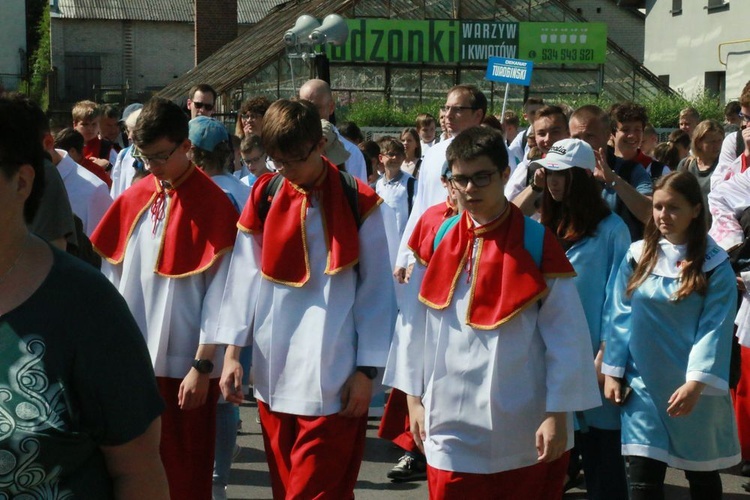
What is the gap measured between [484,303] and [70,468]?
6.58 ft

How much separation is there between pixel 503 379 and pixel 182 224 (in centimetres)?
166

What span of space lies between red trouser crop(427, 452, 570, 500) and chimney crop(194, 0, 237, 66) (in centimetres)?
3997

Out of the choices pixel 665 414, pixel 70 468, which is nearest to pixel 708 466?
pixel 665 414

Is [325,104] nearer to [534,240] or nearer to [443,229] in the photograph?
[443,229]

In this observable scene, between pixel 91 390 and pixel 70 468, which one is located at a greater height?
pixel 91 390

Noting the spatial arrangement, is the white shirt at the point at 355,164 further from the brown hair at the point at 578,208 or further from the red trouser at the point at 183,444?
the red trouser at the point at 183,444

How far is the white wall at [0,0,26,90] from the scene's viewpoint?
5559cm

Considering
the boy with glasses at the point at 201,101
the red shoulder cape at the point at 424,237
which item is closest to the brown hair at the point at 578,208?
the red shoulder cape at the point at 424,237

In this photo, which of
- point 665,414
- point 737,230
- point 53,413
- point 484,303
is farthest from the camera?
point 737,230

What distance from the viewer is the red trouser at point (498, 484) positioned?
4.20m

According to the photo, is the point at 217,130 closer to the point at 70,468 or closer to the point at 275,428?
the point at 275,428

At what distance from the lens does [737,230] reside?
22.6 ft

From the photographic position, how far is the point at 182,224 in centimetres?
508

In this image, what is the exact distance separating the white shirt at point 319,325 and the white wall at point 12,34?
175 feet
